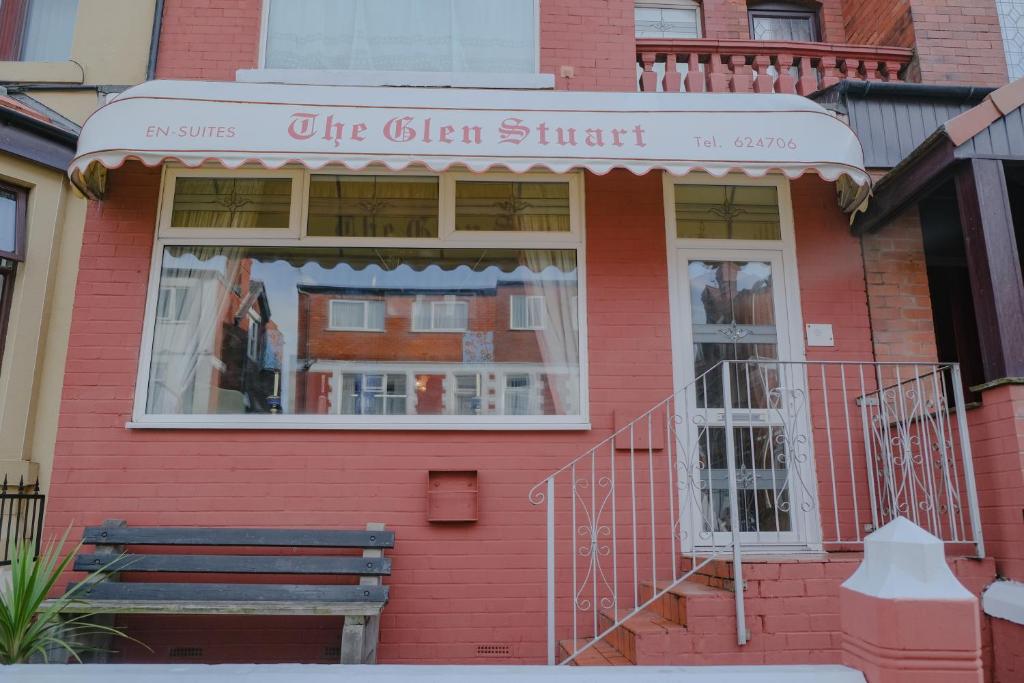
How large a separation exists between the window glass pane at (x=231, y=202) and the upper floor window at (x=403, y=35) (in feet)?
3.60

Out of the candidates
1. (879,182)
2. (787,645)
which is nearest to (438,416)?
(787,645)

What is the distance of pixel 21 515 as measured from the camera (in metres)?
4.88

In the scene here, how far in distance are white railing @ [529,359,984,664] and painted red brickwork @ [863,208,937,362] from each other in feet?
0.61

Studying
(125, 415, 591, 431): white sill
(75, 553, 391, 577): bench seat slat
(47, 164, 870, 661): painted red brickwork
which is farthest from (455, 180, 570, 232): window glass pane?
(75, 553, 391, 577): bench seat slat

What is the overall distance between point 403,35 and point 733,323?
12.0 feet

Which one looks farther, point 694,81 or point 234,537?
point 694,81

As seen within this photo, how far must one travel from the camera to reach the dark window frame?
16.9 feet

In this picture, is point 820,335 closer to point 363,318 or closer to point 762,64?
point 762,64

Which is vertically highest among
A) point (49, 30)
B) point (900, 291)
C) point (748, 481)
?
point (49, 30)

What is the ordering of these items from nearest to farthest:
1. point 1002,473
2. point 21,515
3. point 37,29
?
point 1002,473 < point 21,515 < point 37,29

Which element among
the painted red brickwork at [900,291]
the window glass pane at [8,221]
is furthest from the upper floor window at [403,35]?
the painted red brickwork at [900,291]

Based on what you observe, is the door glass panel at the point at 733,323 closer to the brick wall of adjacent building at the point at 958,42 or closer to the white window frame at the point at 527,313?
the white window frame at the point at 527,313

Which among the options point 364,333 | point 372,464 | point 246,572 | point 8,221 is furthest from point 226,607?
point 8,221

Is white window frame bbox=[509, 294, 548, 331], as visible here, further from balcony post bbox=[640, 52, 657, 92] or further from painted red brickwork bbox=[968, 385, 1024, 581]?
painted red brickwork bbox=[968, 385, 1024, 581]
